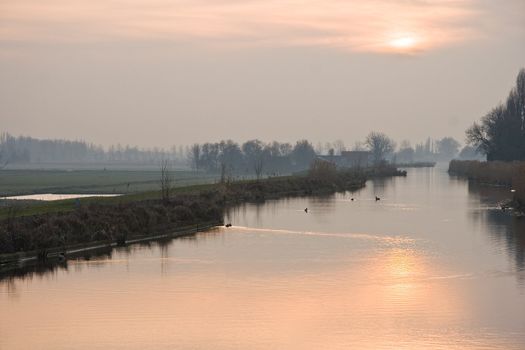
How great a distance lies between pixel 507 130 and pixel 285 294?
78.4 meters

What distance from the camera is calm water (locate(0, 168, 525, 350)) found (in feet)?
65.2

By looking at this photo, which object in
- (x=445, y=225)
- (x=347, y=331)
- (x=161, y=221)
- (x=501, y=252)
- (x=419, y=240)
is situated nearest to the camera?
(x=347, y=331)

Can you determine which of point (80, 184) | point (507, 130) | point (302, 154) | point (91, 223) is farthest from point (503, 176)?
point (302, 154)

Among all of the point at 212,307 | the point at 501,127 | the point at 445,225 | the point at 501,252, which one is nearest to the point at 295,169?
the point at 501,127

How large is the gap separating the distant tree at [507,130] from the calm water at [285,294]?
57768mm

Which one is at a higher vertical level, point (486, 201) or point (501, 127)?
point (501, 127)

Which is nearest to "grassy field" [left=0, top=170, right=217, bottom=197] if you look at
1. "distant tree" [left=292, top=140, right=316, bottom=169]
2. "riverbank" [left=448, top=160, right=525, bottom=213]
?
"riverbank" [left=448, top=160, right=525, bottom=213]

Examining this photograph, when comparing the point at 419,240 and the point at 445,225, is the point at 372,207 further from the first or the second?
the point at 419,240

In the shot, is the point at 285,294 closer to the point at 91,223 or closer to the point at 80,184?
the point at 91,223

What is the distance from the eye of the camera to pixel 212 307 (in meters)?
23.0

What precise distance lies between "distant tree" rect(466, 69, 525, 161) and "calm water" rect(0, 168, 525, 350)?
57768mm

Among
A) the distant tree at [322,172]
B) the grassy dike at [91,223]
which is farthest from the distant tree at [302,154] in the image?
the grassy dike at [91,223]

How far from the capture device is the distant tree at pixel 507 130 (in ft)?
316

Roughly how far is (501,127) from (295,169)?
77078 mm
